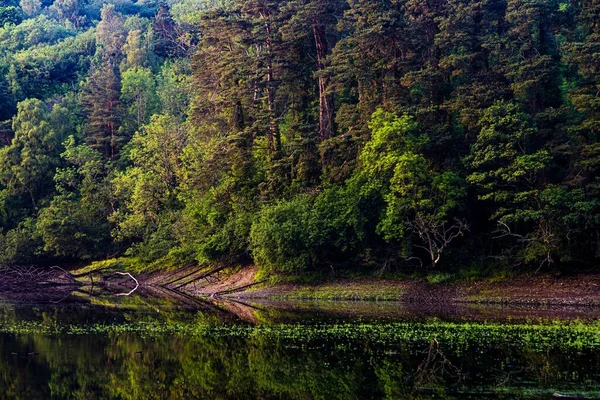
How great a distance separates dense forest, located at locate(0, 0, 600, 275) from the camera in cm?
4994

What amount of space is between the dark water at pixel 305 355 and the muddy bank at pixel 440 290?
4700mm

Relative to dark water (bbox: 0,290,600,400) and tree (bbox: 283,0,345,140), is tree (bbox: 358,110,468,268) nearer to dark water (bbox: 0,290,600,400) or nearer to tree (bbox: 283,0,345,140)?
tree (bbox: 283,0,345,140)

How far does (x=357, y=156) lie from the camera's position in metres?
57.4

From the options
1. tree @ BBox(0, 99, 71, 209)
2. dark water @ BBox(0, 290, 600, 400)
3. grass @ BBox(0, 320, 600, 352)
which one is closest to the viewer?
dark water @ BBox(0, 290, 600, 400)

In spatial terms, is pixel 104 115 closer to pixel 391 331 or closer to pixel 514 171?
pixel 514 171

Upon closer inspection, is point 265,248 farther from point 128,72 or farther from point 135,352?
point 128,72

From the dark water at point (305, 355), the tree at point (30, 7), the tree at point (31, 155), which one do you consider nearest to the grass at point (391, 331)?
the dark water at point (305, 355)

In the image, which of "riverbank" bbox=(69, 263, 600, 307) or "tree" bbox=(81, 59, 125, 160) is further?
"tree" bbox=(81, 59, 125, 160)

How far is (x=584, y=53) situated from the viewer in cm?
4959

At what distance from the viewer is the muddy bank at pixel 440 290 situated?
4553 cm

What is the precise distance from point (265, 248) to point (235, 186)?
1265 centimetres

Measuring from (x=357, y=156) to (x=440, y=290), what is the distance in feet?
41.9

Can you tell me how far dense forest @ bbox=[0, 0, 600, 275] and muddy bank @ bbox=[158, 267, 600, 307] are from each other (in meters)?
1.52

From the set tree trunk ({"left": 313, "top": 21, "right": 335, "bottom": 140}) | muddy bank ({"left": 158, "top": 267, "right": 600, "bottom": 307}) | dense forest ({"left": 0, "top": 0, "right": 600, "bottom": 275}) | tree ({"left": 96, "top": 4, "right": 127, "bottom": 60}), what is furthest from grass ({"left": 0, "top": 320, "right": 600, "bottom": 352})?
tree ({"left": 96, "top": 4, "right": 127, "bottom": 60})
